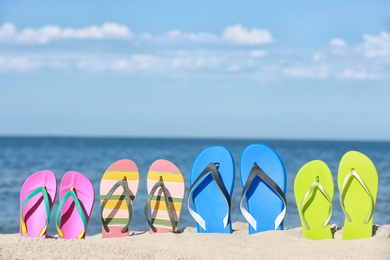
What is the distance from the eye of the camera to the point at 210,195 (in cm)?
523

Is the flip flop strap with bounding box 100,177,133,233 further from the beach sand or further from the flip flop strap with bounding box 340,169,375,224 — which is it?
the flip flop strap with bounding box 340,169,375,224

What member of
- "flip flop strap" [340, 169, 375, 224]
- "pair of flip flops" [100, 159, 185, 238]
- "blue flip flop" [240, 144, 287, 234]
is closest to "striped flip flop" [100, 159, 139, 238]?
"pair of flip flops" [100, 159, 185, 238]

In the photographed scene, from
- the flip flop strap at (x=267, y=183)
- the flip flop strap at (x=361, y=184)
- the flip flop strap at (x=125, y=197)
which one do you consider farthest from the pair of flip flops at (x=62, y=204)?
the flip flop strap at (x=361, y=184)

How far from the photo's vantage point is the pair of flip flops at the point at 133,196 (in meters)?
5.09

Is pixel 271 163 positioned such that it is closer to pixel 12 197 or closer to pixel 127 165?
pixel 127 165

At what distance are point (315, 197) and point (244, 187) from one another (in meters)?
0.59

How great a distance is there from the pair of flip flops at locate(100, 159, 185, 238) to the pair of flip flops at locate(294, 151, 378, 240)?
102 cm

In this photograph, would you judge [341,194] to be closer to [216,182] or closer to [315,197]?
[315,197]

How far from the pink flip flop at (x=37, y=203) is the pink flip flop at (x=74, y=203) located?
0.11 m

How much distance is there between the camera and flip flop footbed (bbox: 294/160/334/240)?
499 centimetres

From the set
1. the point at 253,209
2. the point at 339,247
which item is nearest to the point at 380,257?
the point at 339,247

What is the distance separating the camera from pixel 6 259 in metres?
4.03

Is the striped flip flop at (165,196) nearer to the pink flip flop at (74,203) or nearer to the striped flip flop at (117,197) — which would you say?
the striped flip flop at (117,197)

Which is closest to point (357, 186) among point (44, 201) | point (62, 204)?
point (62, 204)
